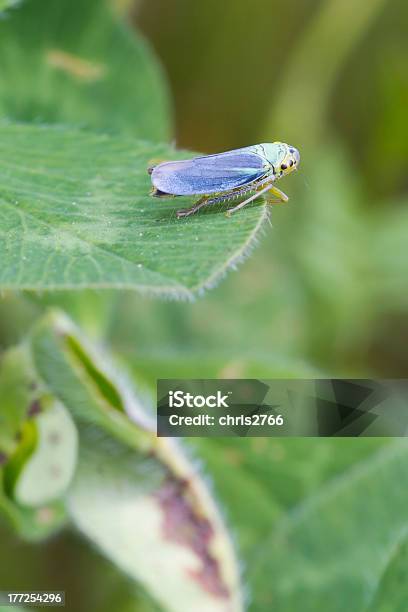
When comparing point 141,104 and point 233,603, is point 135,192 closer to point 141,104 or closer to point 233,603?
point 233,603

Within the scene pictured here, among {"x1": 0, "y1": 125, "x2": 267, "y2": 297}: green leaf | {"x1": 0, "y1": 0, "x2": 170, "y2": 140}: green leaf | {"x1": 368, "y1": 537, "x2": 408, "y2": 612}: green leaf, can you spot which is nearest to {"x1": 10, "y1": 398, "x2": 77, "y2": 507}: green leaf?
{"x1": 0, "y1": 125, "x2": 267, "y2": 297}: green leaf

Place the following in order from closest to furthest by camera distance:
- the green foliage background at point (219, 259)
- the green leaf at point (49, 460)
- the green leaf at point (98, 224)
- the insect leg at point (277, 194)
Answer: the green leaf at point (98, 224)
the green foliage background at point (219, 259)
the green leaf at point (49, 460)
the insect leg at point (277, 194)

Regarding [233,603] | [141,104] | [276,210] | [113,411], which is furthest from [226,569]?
[276,210]

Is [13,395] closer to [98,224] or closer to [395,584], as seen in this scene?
[98,224]

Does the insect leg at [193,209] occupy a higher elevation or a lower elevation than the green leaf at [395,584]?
higher

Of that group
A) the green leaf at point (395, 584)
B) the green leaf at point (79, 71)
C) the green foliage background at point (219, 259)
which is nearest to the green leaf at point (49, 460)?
the green foliage background at point (219, 259)

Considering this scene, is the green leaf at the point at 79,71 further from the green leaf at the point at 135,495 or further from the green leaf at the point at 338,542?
the green leaf at the point at 338,542

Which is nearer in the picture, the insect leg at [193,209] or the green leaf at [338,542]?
the insect leg at [193,209]
